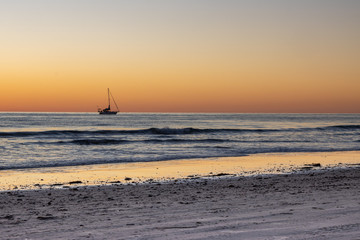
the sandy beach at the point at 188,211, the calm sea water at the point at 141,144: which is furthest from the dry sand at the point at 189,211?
the calm sea water at the point at 141,144

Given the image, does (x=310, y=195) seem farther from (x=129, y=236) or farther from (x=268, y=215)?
(x=129, y=236)

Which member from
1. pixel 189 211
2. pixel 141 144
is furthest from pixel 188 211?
pixel 141 144

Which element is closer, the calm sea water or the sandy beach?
the sandy beach

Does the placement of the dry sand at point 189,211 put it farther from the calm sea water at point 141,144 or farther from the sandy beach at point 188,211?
the calm sea water at point 141,144

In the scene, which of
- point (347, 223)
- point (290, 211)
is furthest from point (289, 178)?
point (347, 223)

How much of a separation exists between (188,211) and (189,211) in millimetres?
19

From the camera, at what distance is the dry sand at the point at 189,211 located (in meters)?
5.86

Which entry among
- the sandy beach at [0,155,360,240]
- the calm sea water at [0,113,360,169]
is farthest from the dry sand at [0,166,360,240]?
the calm sea water at [0,113,360,169]

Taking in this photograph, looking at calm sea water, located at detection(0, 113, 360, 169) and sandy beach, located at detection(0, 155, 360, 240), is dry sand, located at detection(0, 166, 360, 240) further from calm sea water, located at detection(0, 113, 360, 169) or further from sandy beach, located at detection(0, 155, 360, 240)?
calm sea water, located at detection(0, 113, 360, 169)

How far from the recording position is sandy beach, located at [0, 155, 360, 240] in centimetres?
586

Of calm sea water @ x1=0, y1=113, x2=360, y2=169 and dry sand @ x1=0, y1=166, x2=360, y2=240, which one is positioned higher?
dry sand @ x1=0, y1=166, x2=360, y2=240

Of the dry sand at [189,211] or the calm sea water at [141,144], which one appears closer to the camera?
the dry sand at [189,211]

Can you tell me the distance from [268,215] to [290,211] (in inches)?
22.3

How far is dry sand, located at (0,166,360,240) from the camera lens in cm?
586
